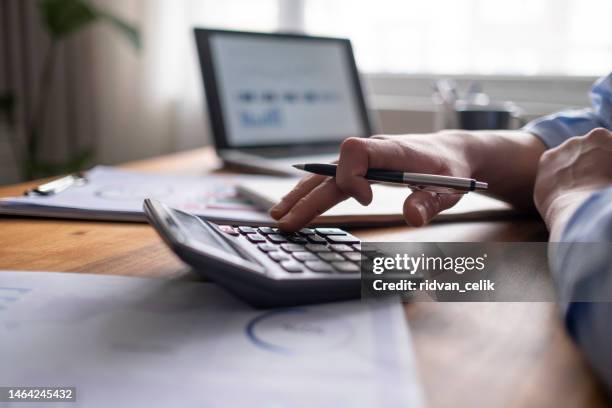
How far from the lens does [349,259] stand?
0.42 m

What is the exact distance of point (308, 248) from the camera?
1.44 feet

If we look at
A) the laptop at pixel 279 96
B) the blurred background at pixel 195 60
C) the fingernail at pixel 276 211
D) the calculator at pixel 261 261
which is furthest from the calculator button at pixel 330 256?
the blurred background at pixel 195 60

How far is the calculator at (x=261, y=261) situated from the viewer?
0.36 metres

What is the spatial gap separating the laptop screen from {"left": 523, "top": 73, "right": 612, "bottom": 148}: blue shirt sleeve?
0.55 m

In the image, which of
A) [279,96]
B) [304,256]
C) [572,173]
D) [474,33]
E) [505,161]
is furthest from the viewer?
[474,33]

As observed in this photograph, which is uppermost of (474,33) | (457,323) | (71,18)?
(71,18)

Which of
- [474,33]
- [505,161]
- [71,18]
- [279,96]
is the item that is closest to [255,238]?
[505,161]

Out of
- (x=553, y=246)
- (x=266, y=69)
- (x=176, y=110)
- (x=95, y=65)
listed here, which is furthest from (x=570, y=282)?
(x=95, y=65)

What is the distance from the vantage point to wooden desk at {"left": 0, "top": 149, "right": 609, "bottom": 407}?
0.28 metres

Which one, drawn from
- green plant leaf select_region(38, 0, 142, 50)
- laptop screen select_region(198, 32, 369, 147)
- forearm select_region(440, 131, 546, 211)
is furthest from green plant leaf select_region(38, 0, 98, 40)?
forearm select_region(440, 131, 546, 211)

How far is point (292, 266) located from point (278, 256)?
22 mm

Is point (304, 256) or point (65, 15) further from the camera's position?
point (65, 15)

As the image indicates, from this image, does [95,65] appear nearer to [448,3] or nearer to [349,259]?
[448,3]

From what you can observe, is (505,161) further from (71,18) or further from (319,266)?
(71,18)
